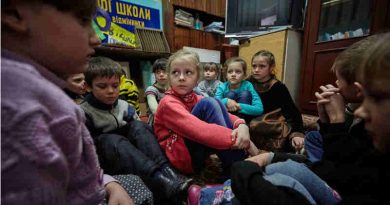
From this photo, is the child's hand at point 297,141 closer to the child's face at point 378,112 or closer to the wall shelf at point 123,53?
the child's face at point 378,112

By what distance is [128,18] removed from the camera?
2422mm

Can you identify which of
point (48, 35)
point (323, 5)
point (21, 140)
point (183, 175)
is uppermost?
point (323, 5)

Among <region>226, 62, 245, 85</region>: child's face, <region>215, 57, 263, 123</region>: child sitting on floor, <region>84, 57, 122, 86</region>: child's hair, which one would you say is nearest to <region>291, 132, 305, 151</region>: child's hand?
<region>215, 57, 263, 123</region>: child sitting on floor

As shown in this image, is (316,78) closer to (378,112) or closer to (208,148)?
(208,148)

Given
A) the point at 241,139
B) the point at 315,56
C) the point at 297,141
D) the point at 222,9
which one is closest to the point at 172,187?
the point at 241,139

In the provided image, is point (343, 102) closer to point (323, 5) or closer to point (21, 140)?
point (21, 140)

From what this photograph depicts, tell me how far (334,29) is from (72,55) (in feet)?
7.19

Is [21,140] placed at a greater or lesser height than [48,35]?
lesser

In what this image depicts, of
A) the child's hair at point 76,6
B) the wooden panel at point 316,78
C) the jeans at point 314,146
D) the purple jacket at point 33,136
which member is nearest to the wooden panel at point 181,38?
the wooden panel at point 316,78

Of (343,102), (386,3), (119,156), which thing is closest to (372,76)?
(343,102)

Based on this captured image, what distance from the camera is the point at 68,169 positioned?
0.96 ft

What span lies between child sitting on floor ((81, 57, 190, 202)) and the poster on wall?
3.95ft

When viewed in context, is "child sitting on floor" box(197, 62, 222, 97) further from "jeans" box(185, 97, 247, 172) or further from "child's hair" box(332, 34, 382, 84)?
"child's hair" box(332, 34, 382, 84)

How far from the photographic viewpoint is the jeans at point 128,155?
3.03ft
